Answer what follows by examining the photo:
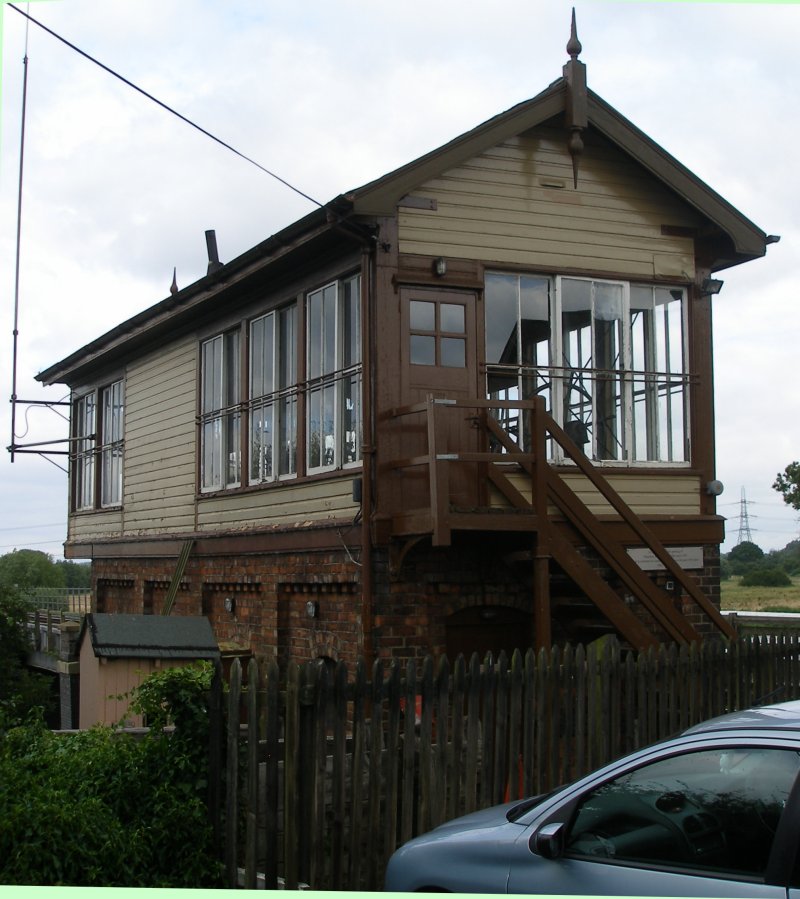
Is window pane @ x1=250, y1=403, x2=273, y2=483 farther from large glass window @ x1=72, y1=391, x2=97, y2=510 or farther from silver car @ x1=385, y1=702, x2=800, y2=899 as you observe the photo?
silver car @ x1=385, y1=702, x2=800, y2=899

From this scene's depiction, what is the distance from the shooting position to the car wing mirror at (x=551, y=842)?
194 inches

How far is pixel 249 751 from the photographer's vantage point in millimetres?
7289

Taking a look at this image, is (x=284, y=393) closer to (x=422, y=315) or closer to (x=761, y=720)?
(x=422, y=315)

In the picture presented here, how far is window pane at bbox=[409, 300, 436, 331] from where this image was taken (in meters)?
11.9

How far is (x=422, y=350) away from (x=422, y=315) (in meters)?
0.37

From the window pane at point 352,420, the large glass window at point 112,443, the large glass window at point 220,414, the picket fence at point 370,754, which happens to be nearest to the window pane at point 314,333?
the window pane at point 352,420

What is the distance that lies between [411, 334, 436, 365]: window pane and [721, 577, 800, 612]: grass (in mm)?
28621

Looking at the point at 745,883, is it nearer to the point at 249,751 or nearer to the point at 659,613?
the point at 249,751

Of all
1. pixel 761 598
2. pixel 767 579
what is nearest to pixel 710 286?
pixel 761 598


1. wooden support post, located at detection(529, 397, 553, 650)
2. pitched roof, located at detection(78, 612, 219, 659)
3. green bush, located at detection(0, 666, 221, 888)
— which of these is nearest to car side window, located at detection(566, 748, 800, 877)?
green bush, located at detection(0, 666, 221, 888)

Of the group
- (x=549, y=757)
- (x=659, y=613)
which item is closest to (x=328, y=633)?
(x=659, y=613)

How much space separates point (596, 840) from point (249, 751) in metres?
2.95

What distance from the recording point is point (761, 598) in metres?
50.1

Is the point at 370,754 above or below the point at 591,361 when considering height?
below
